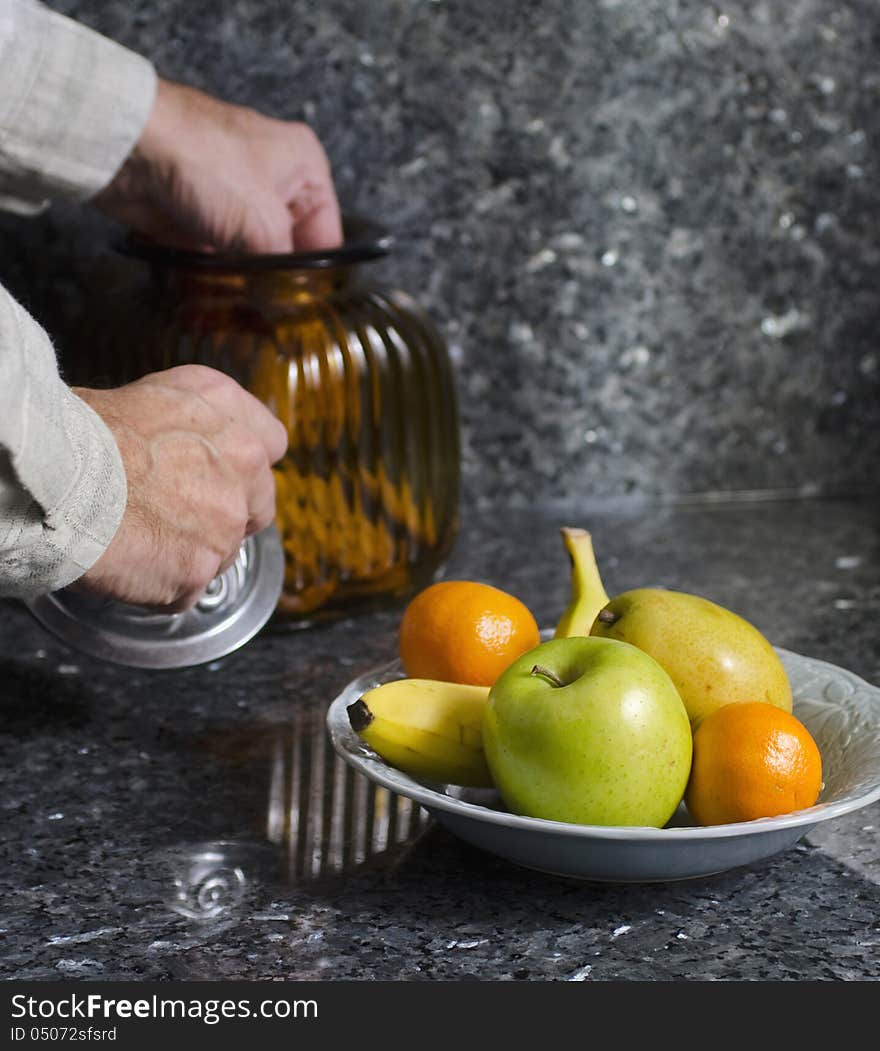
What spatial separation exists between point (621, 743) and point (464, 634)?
0.53 feet

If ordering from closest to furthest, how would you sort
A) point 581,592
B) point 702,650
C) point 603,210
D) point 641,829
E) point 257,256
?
point 641,829 < point 702,650 < point 581,592 < point 257,256 < point 603,210

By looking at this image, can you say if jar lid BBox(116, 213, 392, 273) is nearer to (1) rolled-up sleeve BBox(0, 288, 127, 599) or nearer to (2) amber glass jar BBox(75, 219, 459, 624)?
(2) amber glass jar BBox(75, 219, 459, 624)

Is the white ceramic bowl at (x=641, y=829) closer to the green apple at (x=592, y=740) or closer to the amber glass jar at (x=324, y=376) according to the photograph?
the green apple at (x=592, y=740)

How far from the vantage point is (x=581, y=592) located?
0.81 m

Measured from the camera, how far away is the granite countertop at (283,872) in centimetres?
61

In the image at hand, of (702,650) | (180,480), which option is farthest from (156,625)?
(702,650)

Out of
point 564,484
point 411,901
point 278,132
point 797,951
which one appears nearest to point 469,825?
point 411,901

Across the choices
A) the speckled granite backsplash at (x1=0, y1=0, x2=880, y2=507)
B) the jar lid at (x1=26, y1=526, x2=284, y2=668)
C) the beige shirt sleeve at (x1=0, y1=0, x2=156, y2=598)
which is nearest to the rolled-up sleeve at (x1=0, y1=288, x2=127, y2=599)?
the beige shirt sleeve at (x1=0, y1=0, x2=156, y2=598)

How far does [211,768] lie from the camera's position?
0.83 m

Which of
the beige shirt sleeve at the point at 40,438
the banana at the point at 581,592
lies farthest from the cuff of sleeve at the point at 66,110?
the banana at the point at 581,592

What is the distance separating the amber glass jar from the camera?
98cm

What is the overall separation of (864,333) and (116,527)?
0.95 metres

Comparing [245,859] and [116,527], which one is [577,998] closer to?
[245,859]

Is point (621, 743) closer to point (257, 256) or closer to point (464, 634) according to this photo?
point (464, 634)
